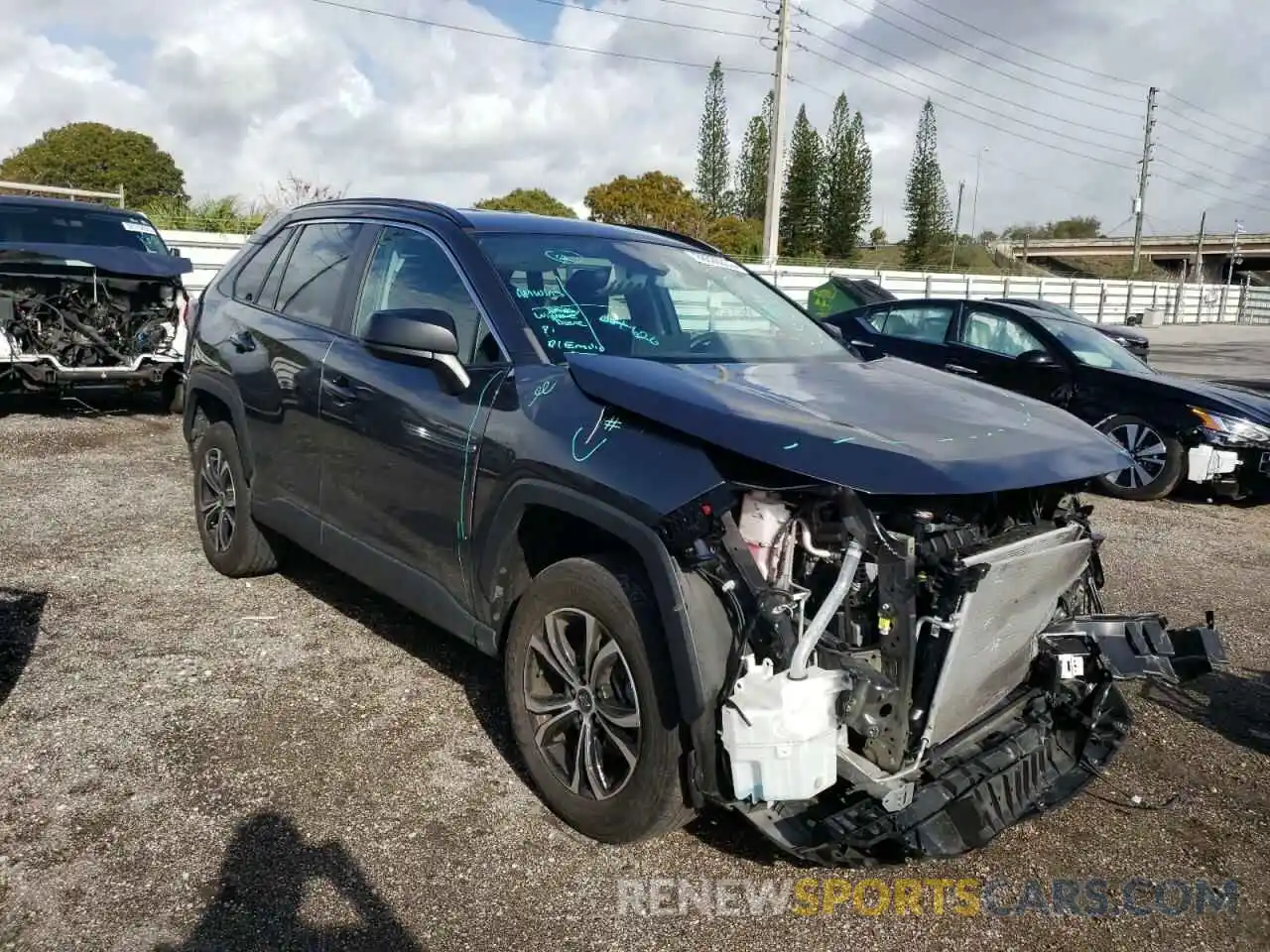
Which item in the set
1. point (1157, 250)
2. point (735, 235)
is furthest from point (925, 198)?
point (1157, 250)

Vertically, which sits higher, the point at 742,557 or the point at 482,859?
the point at 742,557

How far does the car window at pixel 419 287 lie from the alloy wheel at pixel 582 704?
3.29ft

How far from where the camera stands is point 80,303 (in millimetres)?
9586

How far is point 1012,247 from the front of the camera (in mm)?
89875

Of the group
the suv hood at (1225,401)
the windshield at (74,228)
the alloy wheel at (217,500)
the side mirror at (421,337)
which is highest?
the windshield at (74,228)

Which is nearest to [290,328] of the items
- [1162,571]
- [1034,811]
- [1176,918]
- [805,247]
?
[1034,811]

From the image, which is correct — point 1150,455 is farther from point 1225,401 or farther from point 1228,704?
point 1228,704

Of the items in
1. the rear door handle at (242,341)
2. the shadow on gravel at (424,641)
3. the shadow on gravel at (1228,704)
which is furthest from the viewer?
the rear door handle at (242,341)

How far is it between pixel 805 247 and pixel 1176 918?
61571 millimetres

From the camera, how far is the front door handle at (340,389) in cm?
405

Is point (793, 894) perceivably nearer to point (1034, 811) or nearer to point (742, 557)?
point (1034, 811)

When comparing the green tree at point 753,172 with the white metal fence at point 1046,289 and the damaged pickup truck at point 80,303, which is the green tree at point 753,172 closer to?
the white metal fence at point 1046,289

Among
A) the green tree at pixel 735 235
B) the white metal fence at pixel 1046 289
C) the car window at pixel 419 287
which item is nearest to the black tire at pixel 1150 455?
the car window at pixel 419 287

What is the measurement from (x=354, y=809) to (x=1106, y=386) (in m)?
7.44
